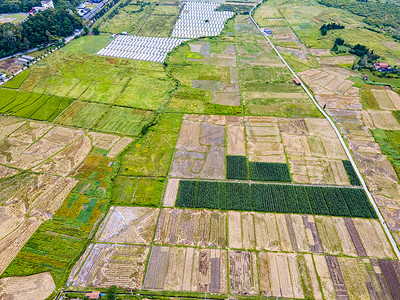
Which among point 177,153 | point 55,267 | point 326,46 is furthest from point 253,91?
point 55,267

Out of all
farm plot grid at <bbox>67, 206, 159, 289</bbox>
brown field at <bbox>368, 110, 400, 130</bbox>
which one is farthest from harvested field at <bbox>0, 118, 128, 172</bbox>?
brown field at <bbox>368, 110, 400, 130</bbox>

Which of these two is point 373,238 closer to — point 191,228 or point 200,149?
point 191,228

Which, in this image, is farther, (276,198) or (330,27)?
(330,27)

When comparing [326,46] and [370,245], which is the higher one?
[326,46]

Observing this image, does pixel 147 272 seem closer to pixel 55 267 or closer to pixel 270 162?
pixel 55 267

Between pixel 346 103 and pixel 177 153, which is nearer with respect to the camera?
pixel 177 153

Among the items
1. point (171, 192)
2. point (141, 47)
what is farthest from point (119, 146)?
point (141, 47)
